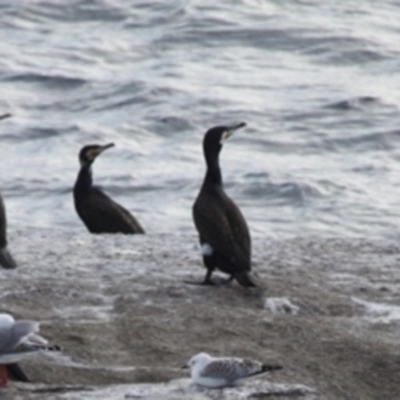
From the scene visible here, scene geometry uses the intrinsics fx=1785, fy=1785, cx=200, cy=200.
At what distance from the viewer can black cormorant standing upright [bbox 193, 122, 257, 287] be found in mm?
10719

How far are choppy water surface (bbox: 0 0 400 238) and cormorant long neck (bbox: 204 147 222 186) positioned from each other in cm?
609

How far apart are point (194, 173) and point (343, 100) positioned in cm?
430

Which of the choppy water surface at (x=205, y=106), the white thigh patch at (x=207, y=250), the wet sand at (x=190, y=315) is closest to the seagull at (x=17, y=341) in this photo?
the wet sand at (x=190, y=315)

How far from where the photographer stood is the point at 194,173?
20891 millimetres

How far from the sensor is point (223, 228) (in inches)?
430

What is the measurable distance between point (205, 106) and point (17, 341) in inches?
657

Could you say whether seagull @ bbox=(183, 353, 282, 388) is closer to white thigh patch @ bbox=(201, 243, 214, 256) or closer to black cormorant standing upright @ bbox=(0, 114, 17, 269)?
white thigh patch @ bbox=(201, 243, 214, 256)

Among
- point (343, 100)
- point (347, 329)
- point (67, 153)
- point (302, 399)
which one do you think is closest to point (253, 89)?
point (343, 100)

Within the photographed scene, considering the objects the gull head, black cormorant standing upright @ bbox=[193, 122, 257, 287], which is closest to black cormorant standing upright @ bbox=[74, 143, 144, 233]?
black cormorant standing upright @ bbox=[193, 122, 257, 287]

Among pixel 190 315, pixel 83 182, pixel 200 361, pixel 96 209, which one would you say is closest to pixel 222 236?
pixel 190 315

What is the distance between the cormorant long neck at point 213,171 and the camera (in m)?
11.4

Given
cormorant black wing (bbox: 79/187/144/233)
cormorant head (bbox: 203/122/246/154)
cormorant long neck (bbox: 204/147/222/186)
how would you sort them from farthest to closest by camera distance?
cormorant black wing (bbox: 79/187/144/233) → cormorant head (bbox: 203/122/246/154) → cormorant long neck (bbox: 204/147/222/186)

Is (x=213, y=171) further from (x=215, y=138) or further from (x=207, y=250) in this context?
(x=207, y=250)

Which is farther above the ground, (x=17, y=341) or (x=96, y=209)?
(x=17, y=341)
